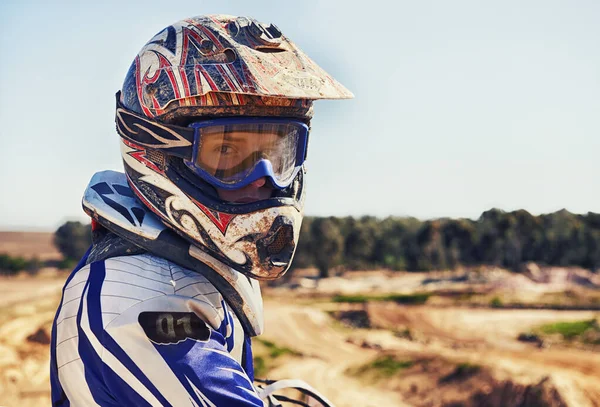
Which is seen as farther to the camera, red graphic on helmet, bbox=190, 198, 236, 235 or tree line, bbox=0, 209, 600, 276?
tree line, bbox=0, 209, 600, 276

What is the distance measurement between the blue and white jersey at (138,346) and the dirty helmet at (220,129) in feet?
1.15

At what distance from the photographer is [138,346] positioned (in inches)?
83.0

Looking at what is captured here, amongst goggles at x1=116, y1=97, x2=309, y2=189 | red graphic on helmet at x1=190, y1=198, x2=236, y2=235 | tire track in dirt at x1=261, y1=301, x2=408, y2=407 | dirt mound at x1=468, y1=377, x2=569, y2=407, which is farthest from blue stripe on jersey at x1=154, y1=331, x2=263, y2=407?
dirt mound at x1=468, y1=377, x2=569, y2=407

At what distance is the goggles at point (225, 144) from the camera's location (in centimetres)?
257

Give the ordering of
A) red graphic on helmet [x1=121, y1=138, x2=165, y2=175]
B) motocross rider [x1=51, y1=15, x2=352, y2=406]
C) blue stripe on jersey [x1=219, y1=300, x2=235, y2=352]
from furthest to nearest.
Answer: red graphic on helmet [x1=121, y1=138, x2=165, y2=175] → blue stripe on jersey [x1=219, y1=300, x2=235, y2=352] → motocross rider [x1=51, y1=15, x2=352, y2=406]

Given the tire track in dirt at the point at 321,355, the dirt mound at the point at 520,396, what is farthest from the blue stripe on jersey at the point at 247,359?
the dirt mound at the point at 520,396

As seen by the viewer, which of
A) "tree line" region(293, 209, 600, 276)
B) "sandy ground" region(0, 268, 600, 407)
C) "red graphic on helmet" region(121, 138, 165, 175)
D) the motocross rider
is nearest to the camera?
the motocross rider

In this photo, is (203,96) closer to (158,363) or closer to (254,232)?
(254,232)

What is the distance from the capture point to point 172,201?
2629 mm

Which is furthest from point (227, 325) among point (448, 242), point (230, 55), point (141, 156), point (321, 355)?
point (448, 242)

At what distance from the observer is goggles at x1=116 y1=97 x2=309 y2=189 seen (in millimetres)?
2568

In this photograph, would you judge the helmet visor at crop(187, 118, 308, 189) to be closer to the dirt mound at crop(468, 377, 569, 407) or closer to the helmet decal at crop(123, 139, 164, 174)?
the helmet decal at crop(123, 139, 164, 174)

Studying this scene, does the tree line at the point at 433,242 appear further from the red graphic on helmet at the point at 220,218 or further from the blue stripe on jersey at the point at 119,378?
the blue stripe on jersey at the point at 119,378

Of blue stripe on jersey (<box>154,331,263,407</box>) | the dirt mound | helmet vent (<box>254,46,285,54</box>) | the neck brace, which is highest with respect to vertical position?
helmet vent (<box>254,46,285,54</box>)
